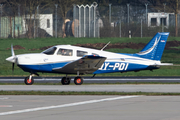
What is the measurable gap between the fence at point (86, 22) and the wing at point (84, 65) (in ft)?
85.2

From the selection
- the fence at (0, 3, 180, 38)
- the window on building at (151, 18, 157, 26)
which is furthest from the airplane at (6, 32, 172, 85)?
the window on building at (151, 18, 157, 26)

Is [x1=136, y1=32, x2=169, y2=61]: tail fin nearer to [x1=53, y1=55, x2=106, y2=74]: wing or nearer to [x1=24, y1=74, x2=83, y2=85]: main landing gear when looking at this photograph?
[x1=53, y1=55, x2=106, y2=74]: wing

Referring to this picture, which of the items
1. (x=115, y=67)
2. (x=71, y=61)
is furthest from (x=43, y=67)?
(x=115, y=67)

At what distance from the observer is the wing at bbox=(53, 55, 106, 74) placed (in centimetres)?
1850

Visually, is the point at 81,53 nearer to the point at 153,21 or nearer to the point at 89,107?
the point at 89,107

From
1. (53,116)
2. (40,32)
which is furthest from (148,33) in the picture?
(53,116)

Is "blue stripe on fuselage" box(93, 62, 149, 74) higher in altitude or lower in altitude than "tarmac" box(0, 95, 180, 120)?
higher

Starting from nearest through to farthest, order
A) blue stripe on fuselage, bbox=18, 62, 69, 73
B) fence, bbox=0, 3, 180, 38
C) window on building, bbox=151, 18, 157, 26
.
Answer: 1. blue stripe on fuselage, bbox=18, 62, 69, 73
2. fence, bbox=0, 3, 180, 38
3. window on building, bbox=151, 18, 157, 26

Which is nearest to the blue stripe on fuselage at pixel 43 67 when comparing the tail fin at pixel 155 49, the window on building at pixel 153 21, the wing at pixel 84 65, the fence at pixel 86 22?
the wing at pixel 84 65

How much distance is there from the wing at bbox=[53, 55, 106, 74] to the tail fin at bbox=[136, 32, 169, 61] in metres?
2.97

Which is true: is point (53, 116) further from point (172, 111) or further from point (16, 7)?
point (16, 7)

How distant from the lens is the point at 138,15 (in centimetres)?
4844

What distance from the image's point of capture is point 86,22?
147 feet

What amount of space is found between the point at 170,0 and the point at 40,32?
19285 millimetres
